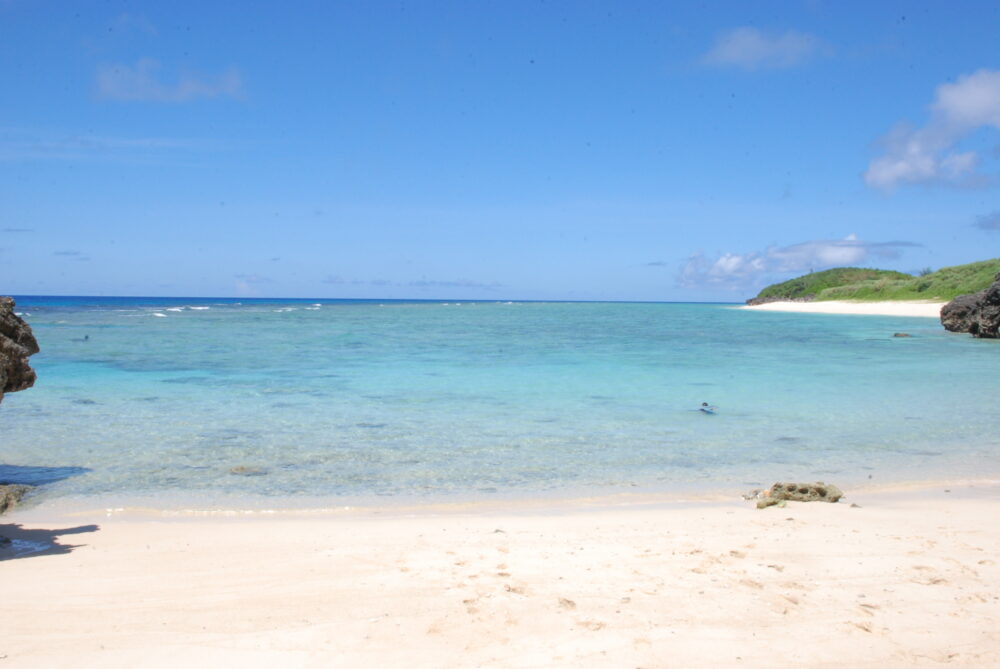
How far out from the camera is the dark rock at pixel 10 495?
7.14 metres

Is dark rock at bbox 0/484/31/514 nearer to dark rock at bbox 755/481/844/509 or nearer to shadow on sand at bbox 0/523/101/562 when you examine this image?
shadow on sand at bbox 0/523/101/562

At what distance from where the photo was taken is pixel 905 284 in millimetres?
79562

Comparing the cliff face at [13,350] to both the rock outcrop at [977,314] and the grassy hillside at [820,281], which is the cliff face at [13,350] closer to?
the rock outcrop at [977,314]

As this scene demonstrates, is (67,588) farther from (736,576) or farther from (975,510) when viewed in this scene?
(975,510)

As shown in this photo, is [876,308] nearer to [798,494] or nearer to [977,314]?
[977,314]

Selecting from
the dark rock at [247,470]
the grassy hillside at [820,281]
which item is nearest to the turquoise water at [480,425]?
the dark rock at [247,470]

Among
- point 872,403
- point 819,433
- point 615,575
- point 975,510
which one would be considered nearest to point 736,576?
point 615,575

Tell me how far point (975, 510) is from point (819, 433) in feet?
14.8

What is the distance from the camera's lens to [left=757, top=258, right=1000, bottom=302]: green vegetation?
215ft

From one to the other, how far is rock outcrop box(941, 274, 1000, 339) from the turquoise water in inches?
500

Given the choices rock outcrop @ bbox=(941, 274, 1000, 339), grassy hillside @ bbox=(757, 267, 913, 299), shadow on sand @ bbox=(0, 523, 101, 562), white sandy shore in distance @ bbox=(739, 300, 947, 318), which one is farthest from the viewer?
grassy hillside @ bbox=(757, 267, 913, 299)

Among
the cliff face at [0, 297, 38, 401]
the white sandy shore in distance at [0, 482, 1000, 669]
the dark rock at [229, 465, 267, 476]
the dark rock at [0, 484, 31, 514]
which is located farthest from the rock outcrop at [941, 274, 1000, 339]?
the dark rock at [0, 484, 31, 514]

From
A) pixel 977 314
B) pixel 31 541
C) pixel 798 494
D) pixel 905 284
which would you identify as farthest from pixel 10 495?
pixel 905 284

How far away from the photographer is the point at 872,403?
14.5m
